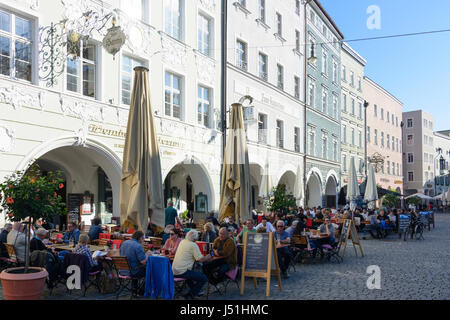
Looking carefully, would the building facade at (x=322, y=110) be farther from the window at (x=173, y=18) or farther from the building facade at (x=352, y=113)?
the window at (x=173, y=18)

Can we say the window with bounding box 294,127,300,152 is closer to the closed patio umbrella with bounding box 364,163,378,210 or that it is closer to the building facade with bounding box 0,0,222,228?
the closed patio umbrella with bounding box 364,163,378,210

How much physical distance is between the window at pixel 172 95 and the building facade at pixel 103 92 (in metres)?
0.04

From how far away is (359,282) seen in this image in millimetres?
9094

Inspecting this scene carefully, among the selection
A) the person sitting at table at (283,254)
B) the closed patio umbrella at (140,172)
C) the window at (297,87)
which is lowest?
the person sitting at table at (283,254)

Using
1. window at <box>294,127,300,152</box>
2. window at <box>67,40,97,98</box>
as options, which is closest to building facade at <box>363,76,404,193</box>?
window at <box>294,127,300,152</box>

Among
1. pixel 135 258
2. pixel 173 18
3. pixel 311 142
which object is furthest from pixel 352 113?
pixel 135 258

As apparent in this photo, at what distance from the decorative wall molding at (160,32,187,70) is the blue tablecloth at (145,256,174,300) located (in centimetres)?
1024


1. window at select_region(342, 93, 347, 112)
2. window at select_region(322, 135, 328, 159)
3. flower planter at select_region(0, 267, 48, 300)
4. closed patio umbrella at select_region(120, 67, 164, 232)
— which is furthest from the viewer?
window at select_region(342, 93, 347, 112)

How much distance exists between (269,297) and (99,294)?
3225 millimetres

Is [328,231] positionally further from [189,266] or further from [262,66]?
[262,66]

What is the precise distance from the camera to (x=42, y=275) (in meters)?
6.59

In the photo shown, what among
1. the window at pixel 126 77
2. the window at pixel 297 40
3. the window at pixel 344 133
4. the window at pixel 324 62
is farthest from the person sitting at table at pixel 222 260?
the window at pixel 344 133

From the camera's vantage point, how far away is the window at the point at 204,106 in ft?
59.3

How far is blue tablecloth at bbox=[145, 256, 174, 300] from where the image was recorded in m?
7.13
